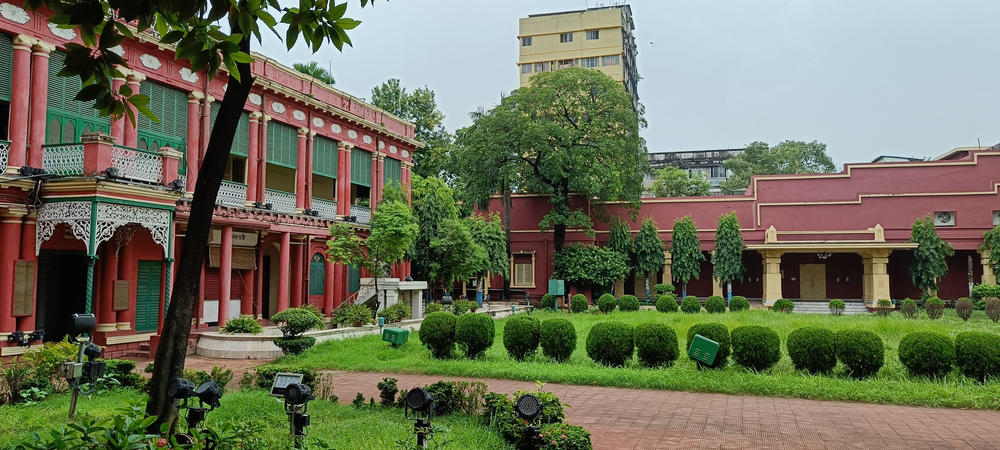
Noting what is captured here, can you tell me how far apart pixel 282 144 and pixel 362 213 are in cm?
447

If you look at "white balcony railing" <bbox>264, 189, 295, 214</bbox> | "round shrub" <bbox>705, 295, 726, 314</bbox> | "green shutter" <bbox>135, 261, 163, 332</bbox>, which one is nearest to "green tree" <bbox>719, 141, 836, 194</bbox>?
"round shrub" <bbox>705, 295, 726, 314</bbox>

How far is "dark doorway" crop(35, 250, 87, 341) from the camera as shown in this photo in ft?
46.9

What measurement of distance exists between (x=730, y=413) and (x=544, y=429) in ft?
12.0

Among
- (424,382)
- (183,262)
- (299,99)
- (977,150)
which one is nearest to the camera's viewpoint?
(183,262)

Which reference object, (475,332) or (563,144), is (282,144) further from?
(563,144)

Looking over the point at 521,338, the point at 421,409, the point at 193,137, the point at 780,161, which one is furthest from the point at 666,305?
the point at 780,161

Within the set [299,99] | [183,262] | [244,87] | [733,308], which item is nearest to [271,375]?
[183,262]

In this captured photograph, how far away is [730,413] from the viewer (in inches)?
345

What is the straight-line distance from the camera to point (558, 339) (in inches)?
517

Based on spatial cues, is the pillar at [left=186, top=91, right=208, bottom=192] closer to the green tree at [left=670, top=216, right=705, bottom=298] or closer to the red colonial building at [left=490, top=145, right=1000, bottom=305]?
the red colonial building at [left=490, top=145, right=1000, bottom=305]

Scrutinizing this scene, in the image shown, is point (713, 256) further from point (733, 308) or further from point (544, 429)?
point (544, 429)

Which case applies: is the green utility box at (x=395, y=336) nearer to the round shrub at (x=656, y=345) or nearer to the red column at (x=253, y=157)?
the round shrub at (x=656, y=345)

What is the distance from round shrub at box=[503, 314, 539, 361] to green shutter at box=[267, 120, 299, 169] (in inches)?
412

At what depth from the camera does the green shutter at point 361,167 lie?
940 inches
